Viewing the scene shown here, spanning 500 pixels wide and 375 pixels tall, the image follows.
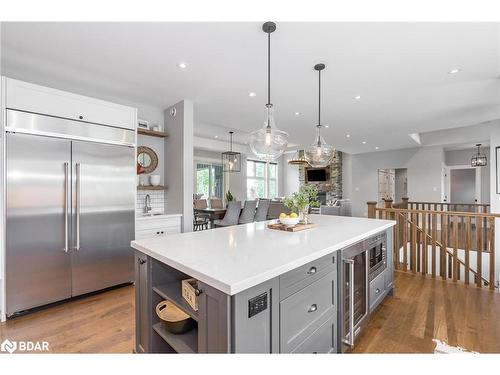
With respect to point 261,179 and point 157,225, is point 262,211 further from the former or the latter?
point 261,179

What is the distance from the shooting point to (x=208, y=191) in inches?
327

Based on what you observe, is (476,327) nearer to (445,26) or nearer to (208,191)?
(445,26)

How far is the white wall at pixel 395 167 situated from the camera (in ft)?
26.0

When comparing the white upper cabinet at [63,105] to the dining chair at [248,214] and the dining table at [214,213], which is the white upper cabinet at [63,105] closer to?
the dining table at [214,213]

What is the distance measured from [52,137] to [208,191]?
5.90m

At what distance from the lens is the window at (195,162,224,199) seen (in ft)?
26.5

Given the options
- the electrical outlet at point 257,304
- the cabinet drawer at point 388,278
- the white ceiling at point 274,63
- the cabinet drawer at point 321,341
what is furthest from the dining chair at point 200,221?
the electrical outlet at point 257,304

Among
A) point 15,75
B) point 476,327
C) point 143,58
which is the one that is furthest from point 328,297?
point 15,75

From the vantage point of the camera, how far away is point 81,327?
2154 mm

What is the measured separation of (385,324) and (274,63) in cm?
272

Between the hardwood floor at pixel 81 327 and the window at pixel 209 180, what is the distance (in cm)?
531

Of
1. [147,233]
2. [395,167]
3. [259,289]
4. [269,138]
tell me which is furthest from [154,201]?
[395,167]

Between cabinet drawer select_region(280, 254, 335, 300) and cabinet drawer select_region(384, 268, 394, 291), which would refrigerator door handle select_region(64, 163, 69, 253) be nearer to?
cabinet drawer select_region(280, 254, 335, 300)

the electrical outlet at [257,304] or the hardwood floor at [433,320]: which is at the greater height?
the electrical outlet at [257,304]
